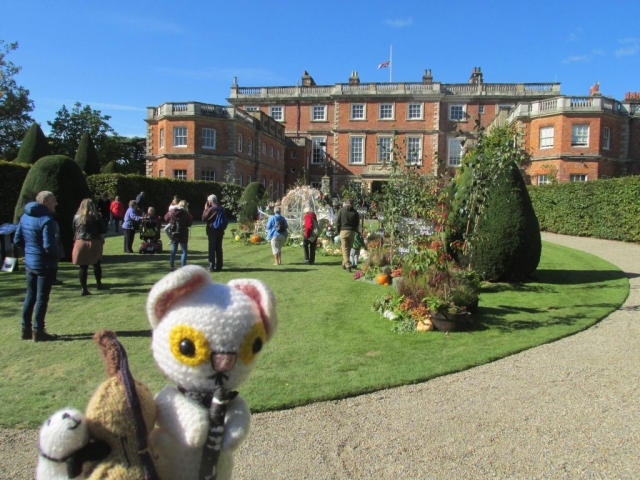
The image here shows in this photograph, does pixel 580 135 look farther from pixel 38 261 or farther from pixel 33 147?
pixel 38 261

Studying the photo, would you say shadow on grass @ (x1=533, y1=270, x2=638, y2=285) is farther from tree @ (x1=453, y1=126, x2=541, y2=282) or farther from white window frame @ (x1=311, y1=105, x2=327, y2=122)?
white window frame @ (x1=311, y1=105, x2=327, y2=122)

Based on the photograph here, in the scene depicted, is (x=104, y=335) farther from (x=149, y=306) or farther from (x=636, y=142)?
(x=636, y=142)

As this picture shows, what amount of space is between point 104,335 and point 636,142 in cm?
4083

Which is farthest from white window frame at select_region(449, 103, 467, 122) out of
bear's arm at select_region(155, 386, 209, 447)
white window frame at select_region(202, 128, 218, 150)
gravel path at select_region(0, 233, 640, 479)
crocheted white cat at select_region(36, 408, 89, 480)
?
crocheted white cat at select_region(36, 408, 89, 480)

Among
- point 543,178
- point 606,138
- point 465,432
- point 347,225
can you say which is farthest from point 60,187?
point 606,138

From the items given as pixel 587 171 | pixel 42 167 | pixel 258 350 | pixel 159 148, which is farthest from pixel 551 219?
pixel 159 148

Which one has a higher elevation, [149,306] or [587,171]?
[587,171]

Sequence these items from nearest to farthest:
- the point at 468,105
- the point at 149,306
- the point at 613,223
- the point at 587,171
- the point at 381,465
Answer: the point at 149,306 → the point at 381,465 → the point at 613,223 → the point at 587,171 → the point at 468,105

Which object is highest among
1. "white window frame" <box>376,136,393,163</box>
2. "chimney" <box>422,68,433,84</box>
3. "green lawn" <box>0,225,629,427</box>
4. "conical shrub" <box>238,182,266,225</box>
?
"chimney" <box>422,68,433,84</box>

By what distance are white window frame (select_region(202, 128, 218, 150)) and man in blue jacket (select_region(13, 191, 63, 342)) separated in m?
29.8

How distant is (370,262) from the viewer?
10.9m

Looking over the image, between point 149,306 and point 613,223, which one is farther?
point 613,223

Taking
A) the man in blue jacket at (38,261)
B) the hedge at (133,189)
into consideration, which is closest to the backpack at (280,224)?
the man in blue jacket at (38,261)

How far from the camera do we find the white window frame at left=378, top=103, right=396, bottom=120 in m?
43.9
